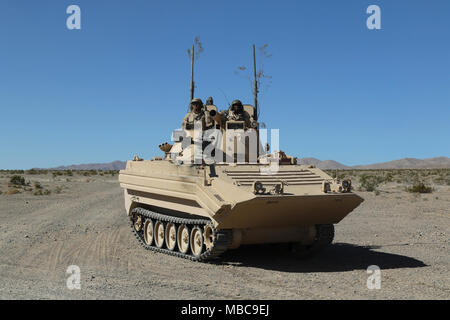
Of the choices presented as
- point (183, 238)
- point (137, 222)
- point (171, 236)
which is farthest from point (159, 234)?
point (137, 222)

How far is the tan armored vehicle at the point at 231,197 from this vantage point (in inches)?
438

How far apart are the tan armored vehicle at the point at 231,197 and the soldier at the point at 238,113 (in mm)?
105

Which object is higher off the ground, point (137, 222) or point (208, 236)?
point (208, 236)

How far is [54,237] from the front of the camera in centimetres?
1591

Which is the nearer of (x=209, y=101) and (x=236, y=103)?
(x=236, y=103)

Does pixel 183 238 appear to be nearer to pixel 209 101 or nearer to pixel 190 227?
pixel 190 227

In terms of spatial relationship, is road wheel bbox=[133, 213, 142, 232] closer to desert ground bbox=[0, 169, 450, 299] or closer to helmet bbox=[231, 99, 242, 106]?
desert ground bbox=[0, 169, 450, 299]

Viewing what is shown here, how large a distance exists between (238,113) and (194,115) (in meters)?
1.08

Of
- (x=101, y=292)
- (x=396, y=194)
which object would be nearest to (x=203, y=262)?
(x=101, y=292)

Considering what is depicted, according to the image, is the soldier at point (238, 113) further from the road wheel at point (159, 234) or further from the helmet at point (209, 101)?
the road wheel at point (159, 234)

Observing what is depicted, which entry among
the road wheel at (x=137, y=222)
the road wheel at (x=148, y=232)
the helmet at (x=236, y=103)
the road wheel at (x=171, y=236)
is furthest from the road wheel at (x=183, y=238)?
the helmet at (x=236, y=103)

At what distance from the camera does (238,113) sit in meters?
14.4

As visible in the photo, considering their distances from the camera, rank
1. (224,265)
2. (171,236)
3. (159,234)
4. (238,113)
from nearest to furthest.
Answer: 1. (224,265)
2. (171,236)
3. (159,234)
4. (238,113)
